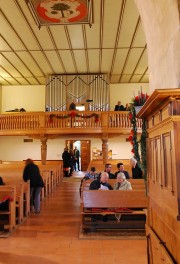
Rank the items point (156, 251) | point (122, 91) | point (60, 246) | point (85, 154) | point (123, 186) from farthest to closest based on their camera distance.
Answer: point (85, 154) < point (122, 91) < point (123, 186) < point (60, 246) < point (156, 251)

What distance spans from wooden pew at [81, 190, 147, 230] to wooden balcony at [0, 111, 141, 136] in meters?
8.38

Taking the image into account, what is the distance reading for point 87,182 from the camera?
792cm

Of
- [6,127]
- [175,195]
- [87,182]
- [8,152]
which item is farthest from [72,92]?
[175,195]

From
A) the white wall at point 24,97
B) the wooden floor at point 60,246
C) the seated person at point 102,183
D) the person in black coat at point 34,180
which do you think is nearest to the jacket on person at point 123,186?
the seated person at point 102,183

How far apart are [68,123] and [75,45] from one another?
4.17m

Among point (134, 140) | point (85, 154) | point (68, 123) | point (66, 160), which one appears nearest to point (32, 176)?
point (134, 140)

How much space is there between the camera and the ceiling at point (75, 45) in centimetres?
970

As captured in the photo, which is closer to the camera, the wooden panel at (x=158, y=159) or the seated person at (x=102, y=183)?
the wooden panel at (x=158, y=159)

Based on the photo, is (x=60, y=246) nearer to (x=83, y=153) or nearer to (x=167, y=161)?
(x=167, y=161)

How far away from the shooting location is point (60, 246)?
5137 millimetres

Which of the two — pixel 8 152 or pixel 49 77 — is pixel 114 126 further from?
pixel 8 152

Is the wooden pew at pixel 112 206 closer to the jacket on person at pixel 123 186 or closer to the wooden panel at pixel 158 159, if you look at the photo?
the jacket on person at pixel 123 186

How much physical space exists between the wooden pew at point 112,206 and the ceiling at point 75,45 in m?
6.21

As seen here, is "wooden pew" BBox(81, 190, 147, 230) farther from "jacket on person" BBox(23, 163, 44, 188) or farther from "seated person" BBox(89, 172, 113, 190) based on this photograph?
"jacket on person" BBox(23, 163, 44, 188)
